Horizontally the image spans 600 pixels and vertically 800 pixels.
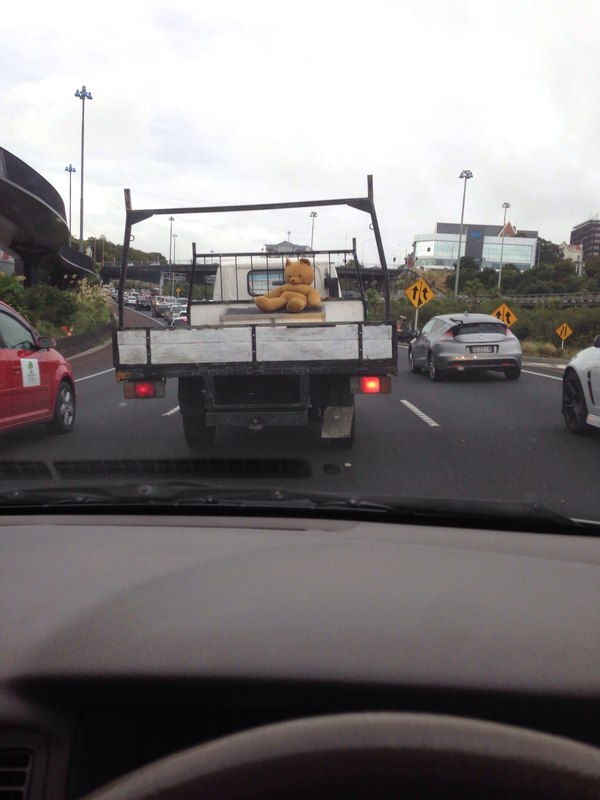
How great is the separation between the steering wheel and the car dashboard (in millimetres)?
44

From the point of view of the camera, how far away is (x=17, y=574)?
280cm

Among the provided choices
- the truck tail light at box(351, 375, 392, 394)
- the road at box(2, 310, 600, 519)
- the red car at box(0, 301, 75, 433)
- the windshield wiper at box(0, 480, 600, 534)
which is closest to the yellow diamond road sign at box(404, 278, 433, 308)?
the road at box(2, 310, 600, 519)

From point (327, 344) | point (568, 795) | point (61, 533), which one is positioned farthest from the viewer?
point (327, 344)

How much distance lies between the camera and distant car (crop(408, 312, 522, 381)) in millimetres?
17312

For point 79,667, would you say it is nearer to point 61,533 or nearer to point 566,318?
point 61,533

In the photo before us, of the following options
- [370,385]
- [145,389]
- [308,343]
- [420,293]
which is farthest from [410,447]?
[420,293]

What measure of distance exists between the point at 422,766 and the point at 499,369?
1654 cm

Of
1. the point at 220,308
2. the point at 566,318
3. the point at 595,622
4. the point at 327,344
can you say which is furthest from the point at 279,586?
the point at 566,318

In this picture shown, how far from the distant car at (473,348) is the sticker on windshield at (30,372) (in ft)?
32.8

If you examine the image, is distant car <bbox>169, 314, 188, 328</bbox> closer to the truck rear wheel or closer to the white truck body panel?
the white truck body panel

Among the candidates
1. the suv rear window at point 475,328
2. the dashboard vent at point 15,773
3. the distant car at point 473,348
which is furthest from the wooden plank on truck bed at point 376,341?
the suv rear window at point 475,328

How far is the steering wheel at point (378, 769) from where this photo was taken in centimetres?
157

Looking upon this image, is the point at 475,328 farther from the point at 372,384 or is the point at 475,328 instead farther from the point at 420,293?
the point at 420,293

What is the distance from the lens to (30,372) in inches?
371
